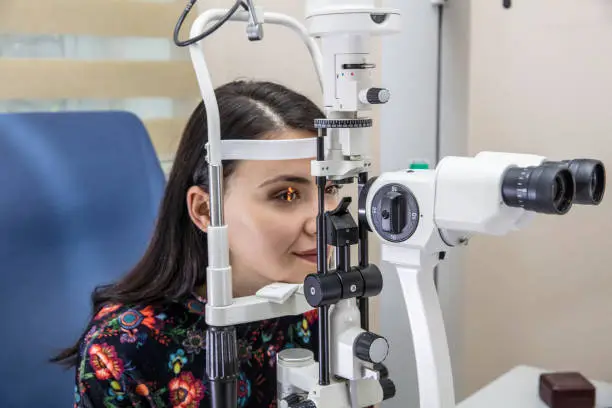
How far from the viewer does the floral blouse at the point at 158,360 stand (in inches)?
44.9

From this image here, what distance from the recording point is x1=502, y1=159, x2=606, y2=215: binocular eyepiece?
0.64m

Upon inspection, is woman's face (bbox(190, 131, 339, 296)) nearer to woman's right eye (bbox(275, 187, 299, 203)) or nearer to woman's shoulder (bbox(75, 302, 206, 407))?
woman's right eye (bbox(275, 187, 299, 203))

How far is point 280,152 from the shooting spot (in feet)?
2.98

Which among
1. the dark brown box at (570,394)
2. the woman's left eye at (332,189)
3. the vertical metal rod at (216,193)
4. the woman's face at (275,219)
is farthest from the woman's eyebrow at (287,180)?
the dark brown box at (570,394)

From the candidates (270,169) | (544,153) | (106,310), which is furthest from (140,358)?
(544,153)

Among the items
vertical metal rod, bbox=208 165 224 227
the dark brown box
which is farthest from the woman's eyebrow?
the dark brown box

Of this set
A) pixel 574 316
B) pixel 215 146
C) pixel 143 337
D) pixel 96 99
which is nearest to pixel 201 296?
pixel 143 337

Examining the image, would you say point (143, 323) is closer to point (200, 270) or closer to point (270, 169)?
Answer: point (200, 270)

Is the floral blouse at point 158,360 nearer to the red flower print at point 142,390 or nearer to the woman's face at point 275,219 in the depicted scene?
the red flower print at point 142,390

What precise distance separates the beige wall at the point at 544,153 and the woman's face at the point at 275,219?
867mm

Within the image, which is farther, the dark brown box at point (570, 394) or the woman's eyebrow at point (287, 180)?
the dark brown box at point (570, 394)

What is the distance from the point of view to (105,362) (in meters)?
1.14

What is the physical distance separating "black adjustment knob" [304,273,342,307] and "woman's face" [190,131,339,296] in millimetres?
325

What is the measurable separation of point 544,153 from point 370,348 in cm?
115
